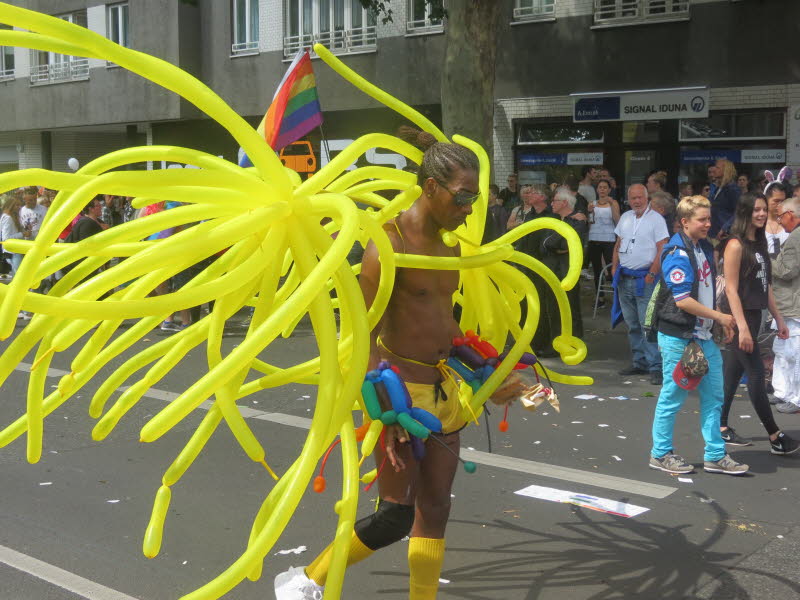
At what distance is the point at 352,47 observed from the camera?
21.8 m

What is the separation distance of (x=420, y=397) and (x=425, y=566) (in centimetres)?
69

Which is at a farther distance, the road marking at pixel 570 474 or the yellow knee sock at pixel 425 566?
the road marking at pixel 570 474

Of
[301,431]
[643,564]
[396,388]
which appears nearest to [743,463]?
[643,564]

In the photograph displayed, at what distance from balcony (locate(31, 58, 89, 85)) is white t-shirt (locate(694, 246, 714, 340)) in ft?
80.9

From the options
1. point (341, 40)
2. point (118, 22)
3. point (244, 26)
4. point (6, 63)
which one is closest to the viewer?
point (341, 40)

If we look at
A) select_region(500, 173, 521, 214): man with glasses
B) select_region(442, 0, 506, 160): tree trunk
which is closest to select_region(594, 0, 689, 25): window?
select_region(500, 173, 521, 214): man with glasses

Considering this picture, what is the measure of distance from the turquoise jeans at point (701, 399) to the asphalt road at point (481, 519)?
23cm

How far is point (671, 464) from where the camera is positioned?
6484mm

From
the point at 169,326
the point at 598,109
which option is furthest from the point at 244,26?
the point at 169,326

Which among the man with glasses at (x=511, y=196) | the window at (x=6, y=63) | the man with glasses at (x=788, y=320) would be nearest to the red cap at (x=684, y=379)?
the man with glasses at (x=788, y=320)

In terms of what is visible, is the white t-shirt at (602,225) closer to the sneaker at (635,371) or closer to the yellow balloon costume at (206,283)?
the sneaker at (635,371)

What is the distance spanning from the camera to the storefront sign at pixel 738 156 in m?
15.7

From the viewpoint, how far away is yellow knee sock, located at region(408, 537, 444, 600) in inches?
155

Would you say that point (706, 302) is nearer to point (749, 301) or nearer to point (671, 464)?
point (749, 301)
